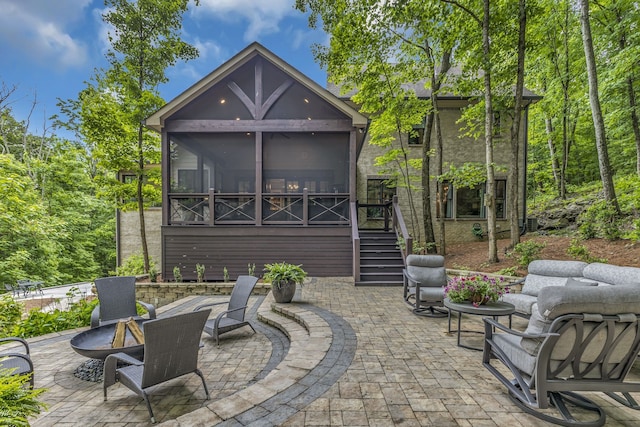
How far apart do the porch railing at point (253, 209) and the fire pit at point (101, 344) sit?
487cm

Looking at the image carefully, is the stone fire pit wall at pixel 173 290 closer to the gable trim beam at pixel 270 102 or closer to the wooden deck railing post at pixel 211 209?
Answer: the wooden deck railing post at pixel 211 209

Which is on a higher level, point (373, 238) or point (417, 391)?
point (373, 238)

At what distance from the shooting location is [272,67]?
29.6 feet

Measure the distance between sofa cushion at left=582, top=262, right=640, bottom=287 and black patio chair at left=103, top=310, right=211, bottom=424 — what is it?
5.05m

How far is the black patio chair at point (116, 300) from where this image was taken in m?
4.25

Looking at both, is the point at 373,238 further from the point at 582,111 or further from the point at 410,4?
the point at 582,111

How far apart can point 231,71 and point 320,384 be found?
29.8 ft

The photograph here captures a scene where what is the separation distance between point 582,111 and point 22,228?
23498mm

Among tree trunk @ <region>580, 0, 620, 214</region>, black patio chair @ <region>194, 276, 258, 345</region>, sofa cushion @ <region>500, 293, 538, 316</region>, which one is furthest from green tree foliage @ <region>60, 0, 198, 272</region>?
tree trunk @ <region>580, 0, 620, 214</region>

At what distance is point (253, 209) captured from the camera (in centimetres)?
886

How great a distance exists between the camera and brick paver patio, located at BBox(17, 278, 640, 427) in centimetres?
221

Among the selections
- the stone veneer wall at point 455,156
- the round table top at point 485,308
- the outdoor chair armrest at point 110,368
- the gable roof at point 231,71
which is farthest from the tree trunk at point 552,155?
the outdoor chair armrest at point 110,368

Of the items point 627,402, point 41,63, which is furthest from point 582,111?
point 41,63

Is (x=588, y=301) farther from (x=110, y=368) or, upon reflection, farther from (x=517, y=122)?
(x=517, y=122)
